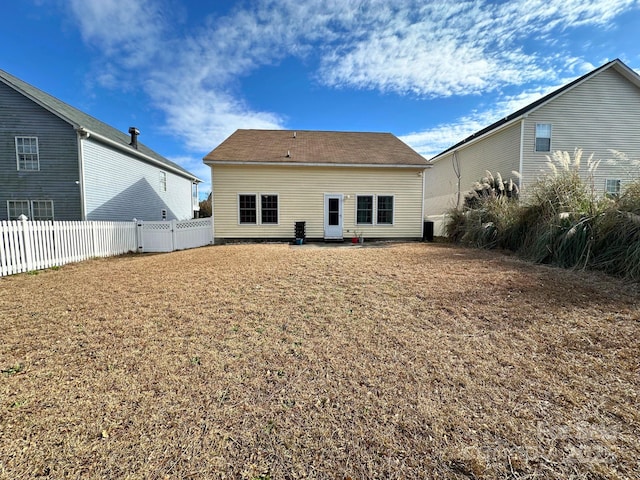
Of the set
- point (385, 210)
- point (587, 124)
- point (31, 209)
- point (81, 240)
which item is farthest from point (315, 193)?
point (587, 124)

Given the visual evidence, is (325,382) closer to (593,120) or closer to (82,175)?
(82,175)

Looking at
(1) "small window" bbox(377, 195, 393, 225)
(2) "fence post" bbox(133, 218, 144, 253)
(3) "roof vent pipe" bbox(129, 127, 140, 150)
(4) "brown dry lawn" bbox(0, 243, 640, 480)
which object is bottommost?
(4) "brown dry lawn" bbox(0, 243, 640, 480)

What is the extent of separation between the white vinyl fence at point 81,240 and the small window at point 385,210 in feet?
27.3

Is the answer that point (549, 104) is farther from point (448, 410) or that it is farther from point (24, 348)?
point (24, 348)

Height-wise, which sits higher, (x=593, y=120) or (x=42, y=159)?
(x=593, y=120)

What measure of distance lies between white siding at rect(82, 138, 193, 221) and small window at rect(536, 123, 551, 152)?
2190cm

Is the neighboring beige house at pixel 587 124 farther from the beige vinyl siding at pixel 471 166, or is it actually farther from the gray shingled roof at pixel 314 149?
the gray shingled roof at pixel 314 149

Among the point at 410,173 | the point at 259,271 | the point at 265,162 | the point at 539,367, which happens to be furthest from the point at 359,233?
the point at 539,367

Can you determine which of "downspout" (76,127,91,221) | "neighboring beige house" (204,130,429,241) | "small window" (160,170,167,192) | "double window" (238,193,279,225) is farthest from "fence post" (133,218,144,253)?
"small window" (160,170,167,192)

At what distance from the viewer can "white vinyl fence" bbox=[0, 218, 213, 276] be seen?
701 cm

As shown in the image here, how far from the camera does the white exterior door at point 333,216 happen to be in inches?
537

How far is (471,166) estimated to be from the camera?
17984mm

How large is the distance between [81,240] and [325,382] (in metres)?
10.2

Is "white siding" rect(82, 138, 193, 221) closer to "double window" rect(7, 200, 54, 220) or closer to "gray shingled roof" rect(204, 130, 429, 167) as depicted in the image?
"double window" rect(7, 200, 54, 220)
